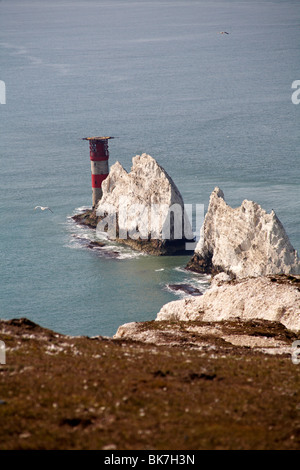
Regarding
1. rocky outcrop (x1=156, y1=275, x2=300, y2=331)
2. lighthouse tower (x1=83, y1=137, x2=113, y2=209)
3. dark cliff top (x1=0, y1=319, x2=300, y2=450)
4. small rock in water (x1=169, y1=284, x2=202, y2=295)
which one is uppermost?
lighthouse tower (x1=83, y1=137, x2=113, y2=209)

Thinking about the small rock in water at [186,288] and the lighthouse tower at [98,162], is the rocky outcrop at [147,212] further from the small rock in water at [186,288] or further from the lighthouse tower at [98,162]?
the small rock in water at [186,288]

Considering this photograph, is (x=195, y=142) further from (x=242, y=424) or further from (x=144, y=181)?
(x=242, y=424)

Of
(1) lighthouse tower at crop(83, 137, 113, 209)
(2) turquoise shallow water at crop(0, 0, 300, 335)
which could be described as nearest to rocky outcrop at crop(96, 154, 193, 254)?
(2) turquoise shallow water at crop(0, 0, 300, 335)

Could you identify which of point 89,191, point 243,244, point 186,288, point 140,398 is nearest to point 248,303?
point 140,398

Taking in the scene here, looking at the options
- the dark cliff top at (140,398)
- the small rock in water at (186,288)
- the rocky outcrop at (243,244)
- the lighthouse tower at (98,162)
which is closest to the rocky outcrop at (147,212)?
the lighthouse tower at (98,162)

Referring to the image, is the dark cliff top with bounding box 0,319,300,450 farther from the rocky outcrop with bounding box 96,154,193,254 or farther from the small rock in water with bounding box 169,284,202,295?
the rocky outcrop with bounding box 96,154,193,254

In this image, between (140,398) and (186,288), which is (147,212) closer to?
(186,288)

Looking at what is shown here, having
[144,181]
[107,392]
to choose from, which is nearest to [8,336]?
[107,392]
